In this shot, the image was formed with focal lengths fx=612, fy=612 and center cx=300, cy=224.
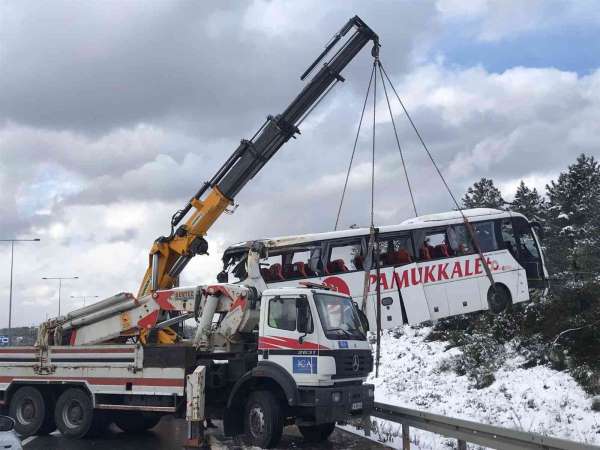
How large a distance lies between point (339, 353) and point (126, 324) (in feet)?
15.5

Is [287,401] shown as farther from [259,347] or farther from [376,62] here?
[376,62]

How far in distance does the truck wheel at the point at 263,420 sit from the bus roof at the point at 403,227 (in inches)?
289

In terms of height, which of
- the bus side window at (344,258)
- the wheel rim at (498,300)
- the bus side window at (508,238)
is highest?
the bus side window at (508,238)

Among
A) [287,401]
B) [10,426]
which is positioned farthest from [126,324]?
[10,426]

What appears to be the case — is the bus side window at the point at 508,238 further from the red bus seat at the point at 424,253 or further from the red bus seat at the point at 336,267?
the red bus seat at the point at 336,267

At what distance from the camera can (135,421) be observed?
12438 millimetres

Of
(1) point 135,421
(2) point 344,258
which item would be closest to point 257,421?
(1) point 135,421

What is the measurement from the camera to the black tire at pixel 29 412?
39.4ft

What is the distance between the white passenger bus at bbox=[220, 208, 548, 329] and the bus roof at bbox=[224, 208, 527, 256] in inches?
1.2

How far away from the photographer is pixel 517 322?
17.9 metres

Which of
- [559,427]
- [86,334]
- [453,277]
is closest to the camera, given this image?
[559,427]

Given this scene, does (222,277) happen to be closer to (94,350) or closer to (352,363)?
(94,350)

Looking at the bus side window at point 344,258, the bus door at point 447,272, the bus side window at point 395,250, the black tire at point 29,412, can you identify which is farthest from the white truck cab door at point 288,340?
the bus door at point 447,272

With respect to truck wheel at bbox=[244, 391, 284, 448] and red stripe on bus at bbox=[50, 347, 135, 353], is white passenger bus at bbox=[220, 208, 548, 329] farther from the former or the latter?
truck wheel at bbox=[244, 391, 284, 448]
